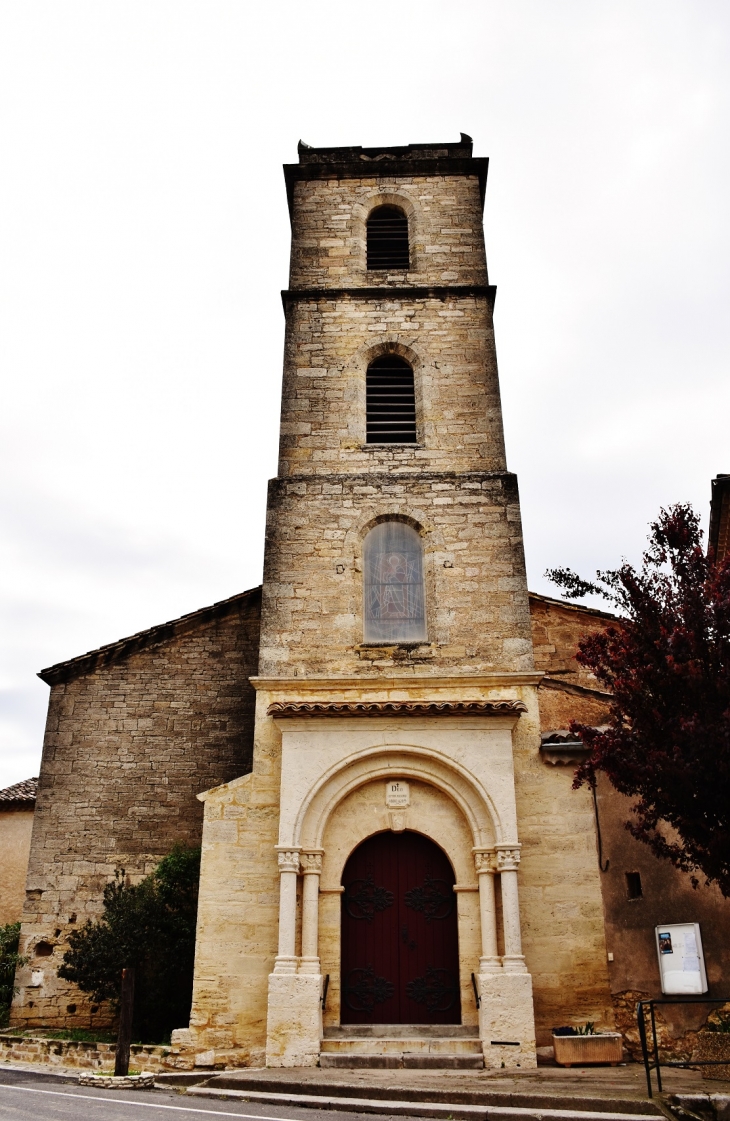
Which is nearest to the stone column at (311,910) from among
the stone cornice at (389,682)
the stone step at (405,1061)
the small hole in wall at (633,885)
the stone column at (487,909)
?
the stone step at (405,1061)

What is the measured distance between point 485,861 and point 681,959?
2.35 meters

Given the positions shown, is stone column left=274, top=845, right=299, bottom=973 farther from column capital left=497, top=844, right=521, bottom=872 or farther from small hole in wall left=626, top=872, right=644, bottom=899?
small hole in wall left=626, top=872, right=644, bottom=899

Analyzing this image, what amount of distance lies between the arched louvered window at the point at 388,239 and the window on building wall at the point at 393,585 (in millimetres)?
5456

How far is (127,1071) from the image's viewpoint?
998 cm

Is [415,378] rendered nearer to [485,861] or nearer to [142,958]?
[485,861]

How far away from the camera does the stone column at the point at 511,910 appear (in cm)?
1015

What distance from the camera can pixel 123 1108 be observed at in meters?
7.80

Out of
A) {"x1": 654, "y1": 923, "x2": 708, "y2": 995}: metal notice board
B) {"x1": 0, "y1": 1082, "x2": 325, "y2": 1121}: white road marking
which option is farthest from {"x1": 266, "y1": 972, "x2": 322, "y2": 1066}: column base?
{"x1": 654, "y1": 923, "x2": 708, "y2": 995}: metal notice board

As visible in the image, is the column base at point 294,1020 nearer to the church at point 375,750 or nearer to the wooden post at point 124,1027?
the church at point 375,750

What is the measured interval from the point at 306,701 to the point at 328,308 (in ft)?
22.7

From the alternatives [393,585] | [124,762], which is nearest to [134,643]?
[124,762]

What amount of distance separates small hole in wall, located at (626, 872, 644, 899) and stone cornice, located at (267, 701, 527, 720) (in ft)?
7.51

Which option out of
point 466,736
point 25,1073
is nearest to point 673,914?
point 466,736

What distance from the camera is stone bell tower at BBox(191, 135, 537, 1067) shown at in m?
10.4
